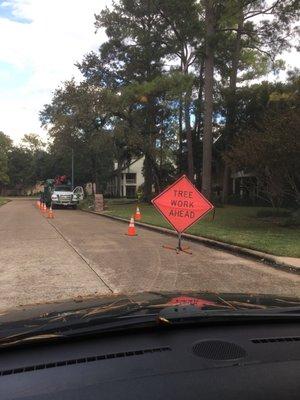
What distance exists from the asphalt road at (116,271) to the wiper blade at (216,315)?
4.84m

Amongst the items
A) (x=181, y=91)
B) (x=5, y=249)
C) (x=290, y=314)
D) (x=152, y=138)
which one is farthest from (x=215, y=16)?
(x=290, y=314)

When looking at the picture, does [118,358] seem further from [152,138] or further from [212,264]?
[152,138]

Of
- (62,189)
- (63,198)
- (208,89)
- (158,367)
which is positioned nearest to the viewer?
(158,367)

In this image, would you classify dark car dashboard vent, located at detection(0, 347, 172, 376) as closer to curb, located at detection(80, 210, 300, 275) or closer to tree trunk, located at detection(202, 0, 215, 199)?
curb, located at detection(80, 210, 300, 275)

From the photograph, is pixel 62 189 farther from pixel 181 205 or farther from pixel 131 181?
pixel 131 181

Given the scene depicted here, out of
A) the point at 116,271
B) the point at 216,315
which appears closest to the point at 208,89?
the point at 116,271

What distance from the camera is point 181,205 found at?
572 inches

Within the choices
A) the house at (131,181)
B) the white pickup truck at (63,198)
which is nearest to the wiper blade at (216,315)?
the white pickup truck at (63,198)

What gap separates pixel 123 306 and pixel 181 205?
439 inches

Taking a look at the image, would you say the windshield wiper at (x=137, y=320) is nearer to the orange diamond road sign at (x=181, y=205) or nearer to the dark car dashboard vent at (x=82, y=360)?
the dark car dashboard vent at (x=82, y=360)

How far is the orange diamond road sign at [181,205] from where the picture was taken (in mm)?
14391

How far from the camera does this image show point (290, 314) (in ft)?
11.1

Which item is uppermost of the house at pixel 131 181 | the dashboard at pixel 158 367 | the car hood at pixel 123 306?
the house at pixel 131 181

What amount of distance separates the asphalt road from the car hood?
3989mm
